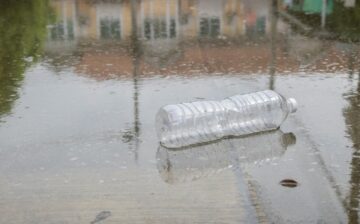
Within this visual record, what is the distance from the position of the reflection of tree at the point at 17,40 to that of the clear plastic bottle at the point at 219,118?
202cm

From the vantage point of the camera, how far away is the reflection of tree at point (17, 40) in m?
7.59

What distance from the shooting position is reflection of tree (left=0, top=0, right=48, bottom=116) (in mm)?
7587

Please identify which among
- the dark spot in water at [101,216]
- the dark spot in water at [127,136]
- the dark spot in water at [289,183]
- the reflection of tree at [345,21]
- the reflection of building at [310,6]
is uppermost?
the reflection of building at [310,6]

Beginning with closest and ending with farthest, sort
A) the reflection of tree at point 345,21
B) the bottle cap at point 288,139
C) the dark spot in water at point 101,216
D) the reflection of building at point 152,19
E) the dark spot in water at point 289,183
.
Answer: the dark spot in water at point 101,216
the dark spot in water at point 289,183
the bottle cap at point 288,139
the reflection of tree at point 345,21
the reflection of building at point 152,19

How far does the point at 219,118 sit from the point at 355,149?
1.25 m

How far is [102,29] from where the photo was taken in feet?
35.7

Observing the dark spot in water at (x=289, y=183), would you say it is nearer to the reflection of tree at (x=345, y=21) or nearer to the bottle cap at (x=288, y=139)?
the bottle cap at (x=288, y=139)

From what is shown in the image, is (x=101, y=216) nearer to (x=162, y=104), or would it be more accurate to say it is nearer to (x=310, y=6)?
(x=162, y=104)

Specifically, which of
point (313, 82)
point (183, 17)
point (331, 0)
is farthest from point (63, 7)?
point (313, 82)

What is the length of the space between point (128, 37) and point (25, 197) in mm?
5793

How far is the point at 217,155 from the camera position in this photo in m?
5.48

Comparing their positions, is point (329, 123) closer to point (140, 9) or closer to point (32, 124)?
point (32, 124)

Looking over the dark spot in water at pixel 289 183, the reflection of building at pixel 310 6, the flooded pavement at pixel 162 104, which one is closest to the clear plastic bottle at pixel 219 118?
the flooded pavement at pixel 162 104

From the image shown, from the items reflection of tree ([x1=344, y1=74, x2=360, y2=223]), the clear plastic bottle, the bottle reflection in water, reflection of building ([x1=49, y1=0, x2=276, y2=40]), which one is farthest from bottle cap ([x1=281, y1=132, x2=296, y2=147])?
reflection of building ([x1=49, y1=0, x2=276, y2=40])
